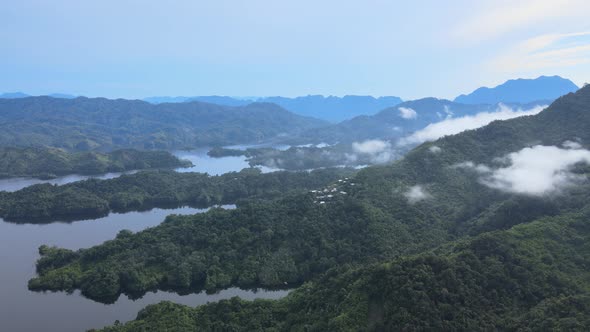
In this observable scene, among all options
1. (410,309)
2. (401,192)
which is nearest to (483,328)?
(410,309)

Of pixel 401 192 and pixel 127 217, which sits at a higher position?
pixel 401 192

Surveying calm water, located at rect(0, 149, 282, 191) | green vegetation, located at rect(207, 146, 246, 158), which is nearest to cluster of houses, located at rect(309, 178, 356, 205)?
calm water, located at rect(0, 149, 282, 191)

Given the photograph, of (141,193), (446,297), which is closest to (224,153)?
(141,193)

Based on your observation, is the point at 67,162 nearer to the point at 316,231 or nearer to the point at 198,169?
the point at 198,169

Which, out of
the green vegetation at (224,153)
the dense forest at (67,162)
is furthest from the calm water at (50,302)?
the green vegetation at (224,153)

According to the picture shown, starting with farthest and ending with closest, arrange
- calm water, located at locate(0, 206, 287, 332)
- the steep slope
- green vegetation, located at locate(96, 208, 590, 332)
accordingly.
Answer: the steep slope → calm water, located at locate(0, 206, 287, 332) → green vegetation, located at locate(96, 208, 590, 332)

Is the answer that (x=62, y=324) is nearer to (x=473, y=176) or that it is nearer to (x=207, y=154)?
(x=473, y=176)

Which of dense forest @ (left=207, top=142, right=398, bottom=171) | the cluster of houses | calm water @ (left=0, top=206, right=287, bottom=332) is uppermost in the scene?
the cluster of houses

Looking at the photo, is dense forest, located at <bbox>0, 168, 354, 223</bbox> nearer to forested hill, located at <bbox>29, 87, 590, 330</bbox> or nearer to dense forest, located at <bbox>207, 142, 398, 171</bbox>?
forested hill, located at <bbox>29, 87, 590, 330</bbox>
